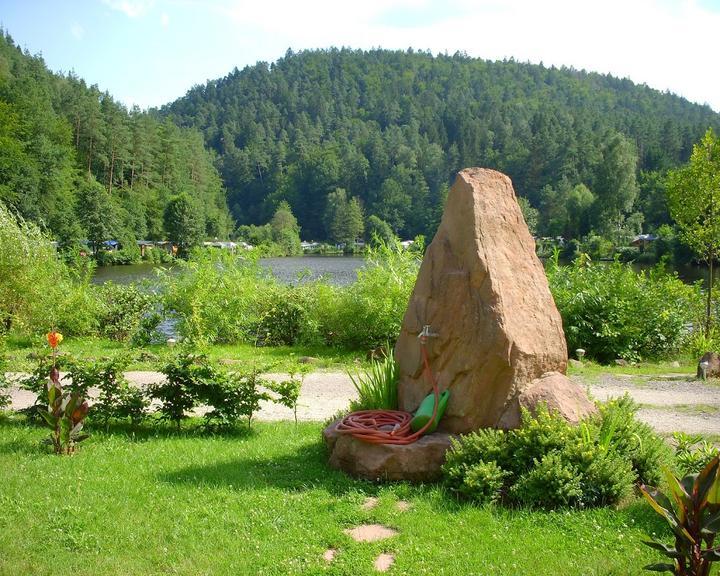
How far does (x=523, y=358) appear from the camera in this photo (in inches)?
245

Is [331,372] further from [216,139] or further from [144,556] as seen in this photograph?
[216,139]

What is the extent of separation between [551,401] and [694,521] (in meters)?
2.33

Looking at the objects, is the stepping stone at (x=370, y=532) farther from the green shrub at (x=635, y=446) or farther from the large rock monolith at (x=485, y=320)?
the green shrub at (x=635, y=446)

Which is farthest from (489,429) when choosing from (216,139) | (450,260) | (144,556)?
(216,139)

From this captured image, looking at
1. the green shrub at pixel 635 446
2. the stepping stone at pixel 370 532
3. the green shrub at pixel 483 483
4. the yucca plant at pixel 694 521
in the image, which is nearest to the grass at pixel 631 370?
the green shrub at pixel 635 446

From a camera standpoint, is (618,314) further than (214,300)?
No

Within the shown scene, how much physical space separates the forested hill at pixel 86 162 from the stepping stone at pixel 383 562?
55169 millimetres

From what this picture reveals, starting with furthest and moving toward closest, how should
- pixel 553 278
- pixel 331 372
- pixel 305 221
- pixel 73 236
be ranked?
pixel 305 221 → pixel 73 236 → pixel 553 278 → pixel 331 372

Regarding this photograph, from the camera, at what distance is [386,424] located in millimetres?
6598

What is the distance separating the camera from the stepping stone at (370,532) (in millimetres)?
5180

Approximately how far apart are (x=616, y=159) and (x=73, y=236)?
62.9 metres

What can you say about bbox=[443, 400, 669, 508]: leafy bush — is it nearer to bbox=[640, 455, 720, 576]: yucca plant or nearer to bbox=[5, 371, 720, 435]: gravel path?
bbox=[640, 455, 720, 576]: yucca plant

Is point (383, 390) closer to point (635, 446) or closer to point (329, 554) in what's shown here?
point (329, 554)

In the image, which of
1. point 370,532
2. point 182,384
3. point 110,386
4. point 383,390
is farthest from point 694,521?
point 110,386
